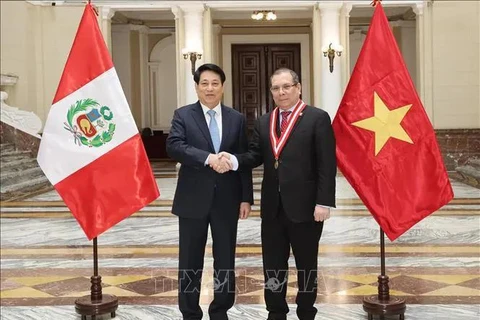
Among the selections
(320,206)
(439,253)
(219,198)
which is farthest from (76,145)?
(439,253)

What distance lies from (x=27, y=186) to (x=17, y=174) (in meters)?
0.56

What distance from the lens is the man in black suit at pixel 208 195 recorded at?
3475 millimetres

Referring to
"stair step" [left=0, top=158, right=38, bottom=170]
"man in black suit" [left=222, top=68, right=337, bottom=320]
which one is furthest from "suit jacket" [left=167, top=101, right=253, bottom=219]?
"stair step" [left=0, top=158, right=38, bottom=170]

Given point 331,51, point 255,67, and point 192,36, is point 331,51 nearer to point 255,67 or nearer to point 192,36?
point 192,36

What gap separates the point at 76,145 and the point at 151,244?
252 cm

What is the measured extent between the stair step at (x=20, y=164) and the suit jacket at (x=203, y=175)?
27.7 feet

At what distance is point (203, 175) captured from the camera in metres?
3.49

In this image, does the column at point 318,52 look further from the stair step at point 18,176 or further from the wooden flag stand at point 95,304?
the wooden flag stand at point 95,304

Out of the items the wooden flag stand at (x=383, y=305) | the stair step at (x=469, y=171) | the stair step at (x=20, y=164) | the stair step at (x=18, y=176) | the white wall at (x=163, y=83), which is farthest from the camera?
the white wall at (x=163, y=83)

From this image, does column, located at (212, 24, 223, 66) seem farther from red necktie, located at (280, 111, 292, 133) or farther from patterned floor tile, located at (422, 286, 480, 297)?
red necktie, located at (280, 111, 292, 133)

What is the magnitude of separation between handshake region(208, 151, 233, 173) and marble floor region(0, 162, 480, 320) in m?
1.02

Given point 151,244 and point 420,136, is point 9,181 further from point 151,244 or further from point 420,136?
point 420,136

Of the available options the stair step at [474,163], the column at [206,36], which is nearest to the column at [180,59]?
the column at [206,36]

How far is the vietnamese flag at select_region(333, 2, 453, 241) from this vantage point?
12.2 feet
